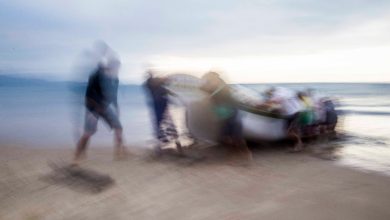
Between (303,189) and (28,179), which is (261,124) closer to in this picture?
(303,189)

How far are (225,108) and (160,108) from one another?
1.33 metres

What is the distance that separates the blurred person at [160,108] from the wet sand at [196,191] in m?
0.54

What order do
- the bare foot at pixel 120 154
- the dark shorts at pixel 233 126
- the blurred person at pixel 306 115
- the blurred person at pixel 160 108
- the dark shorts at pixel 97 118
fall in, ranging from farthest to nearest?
the blurred person at pixel 306 115 < the blurred person at pixel 160 108 < the bare foot at pixel 120 154 < the dark shorts at pixel 233 126 < the dark shorts at pixel 97 118

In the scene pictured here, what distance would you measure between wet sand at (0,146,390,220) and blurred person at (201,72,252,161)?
46cm

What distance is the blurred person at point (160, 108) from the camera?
7.15m

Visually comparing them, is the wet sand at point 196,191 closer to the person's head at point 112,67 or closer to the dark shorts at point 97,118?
the dark shorts at point 97,118

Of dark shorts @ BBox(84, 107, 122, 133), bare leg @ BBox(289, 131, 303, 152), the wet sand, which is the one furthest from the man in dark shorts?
bare leg @ BBox(289, 131, 303, 152)

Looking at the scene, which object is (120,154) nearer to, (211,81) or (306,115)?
(211,81)

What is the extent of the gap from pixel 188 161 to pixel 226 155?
34.1 inches

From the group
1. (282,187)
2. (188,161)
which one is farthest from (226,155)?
(282,187)

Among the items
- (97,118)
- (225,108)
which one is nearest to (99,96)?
(97,118)

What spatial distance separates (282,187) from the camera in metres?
5.13

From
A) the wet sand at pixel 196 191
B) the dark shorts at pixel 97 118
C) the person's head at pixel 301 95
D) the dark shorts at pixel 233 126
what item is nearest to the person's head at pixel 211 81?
the dark shorts at pixel 233 126

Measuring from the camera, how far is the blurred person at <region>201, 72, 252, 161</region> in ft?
21.2
